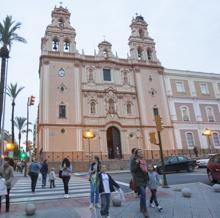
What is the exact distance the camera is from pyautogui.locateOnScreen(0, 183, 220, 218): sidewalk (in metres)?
6.71

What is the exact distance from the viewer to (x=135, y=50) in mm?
40281

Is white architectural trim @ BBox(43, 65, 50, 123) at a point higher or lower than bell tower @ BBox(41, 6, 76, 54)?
lower

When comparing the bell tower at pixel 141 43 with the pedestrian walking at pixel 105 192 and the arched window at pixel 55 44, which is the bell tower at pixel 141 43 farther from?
the pedestrian walking at pixel 105 192

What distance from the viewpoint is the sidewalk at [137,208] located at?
6711 mm

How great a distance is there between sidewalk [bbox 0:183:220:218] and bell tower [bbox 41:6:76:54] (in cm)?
2914

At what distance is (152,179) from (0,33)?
20.5 m

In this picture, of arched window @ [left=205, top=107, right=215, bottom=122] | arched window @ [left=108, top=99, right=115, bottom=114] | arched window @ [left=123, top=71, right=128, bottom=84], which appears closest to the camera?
arched window @ [left=108, top=99, right=115, bottom=114]

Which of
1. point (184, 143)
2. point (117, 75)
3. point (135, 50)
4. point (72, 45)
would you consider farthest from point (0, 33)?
point (184, 143)

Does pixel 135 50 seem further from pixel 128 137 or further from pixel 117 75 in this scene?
pixel 128 137

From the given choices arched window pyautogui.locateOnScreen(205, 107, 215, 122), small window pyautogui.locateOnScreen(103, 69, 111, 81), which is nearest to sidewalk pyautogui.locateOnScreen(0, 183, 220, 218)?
small window pyautogui.locateOnScreen(103, 69, 111, 81)

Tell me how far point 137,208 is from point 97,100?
27.1 metres

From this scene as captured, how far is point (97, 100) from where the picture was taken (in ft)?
112

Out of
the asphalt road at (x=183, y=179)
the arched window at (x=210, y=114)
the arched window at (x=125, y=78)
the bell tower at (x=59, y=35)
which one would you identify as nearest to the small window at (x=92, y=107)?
the arched window at (x=125, y=78)

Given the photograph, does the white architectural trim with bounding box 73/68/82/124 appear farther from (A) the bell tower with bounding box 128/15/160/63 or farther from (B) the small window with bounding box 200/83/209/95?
(B) the small window with bounding box 200/83/209/95
